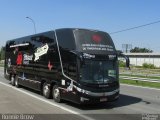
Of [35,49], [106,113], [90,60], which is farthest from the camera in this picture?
[35,49]

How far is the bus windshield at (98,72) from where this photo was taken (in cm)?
1405

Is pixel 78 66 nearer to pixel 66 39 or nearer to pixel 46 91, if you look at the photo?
pixel 66 39

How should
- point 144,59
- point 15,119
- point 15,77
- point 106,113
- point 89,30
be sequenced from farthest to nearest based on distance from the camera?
point 144,59 → point 15,77 → point 89,30 → point 106,113 → point 15,119

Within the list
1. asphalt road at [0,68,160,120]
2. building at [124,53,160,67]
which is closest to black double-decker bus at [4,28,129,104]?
asphalt road at [0,68,160,120]

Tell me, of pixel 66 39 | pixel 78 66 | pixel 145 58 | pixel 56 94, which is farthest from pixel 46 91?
pixel 145 58

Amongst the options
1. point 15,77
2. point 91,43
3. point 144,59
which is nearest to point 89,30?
point 91,43

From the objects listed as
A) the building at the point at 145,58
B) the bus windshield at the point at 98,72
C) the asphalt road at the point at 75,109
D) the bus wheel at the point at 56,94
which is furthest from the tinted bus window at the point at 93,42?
the building at the point at 145,58

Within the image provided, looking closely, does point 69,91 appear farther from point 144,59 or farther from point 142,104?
point 144,59

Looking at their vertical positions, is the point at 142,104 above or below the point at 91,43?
below

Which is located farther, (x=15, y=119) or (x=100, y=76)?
(x=100, y=76)

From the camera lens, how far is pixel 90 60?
14234 millimetres

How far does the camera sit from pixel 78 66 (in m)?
14.0

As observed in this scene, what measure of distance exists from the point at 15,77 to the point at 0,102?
8.13 meters

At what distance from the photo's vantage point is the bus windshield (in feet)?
46.1
